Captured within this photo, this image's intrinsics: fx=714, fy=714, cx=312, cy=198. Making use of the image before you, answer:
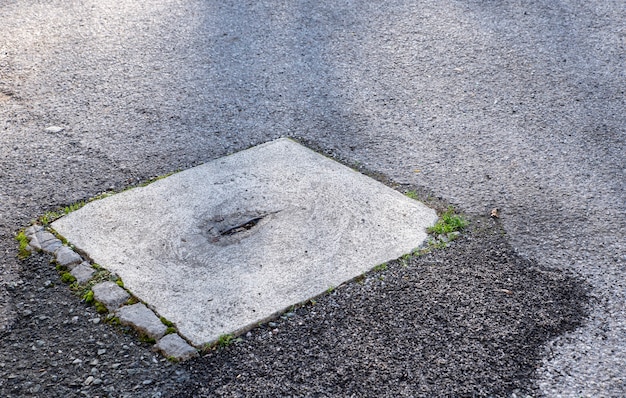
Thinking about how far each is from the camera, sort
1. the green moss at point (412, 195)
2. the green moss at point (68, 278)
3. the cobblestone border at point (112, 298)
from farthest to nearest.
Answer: the green moss at point (412, 195)
the green moss at point (68, 278)
the cobblestone border at point (112, 298)

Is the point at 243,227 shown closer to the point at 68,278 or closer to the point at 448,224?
the point at 68,278

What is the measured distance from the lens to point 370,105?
13.6 ft

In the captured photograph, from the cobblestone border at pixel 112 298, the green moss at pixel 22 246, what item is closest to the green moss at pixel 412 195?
the cobblestone border at pixel 112 298

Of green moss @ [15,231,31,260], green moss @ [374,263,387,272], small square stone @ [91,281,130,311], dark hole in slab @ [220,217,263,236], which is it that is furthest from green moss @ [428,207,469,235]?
green moss @ [15,231,31,260]

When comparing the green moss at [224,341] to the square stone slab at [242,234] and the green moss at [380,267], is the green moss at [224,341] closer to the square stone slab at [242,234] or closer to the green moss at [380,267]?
the square stone slab at [242,234]

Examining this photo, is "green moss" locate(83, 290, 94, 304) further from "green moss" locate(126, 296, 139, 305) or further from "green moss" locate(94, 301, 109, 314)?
"green moss" locate(126, 296, 139, 305)

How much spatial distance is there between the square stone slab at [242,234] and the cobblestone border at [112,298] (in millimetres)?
39

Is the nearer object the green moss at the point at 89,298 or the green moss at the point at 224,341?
the green moss at the point at 224,341

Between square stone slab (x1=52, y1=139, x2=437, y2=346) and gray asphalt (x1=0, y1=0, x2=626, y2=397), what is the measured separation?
247 mm

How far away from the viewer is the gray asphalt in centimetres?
310

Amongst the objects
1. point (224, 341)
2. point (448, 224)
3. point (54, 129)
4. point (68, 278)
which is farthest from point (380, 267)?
point (54, 129)

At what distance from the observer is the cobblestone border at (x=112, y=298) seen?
2.49 m

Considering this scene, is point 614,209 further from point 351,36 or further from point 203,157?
point 351,36

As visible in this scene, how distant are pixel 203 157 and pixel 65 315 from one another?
1240 millimetres
